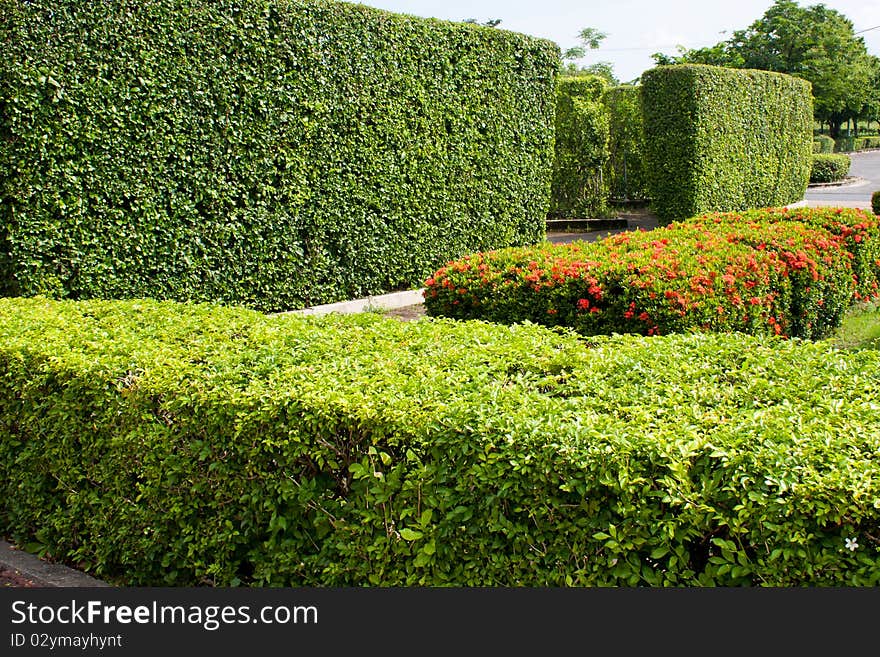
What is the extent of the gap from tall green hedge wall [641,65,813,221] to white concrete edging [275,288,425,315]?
8.71 meters

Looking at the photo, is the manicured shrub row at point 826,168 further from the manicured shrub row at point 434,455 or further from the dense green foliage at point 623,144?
the manicured shrub row at point 434,455

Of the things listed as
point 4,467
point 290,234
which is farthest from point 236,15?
point 4,467

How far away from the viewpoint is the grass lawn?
9.00m

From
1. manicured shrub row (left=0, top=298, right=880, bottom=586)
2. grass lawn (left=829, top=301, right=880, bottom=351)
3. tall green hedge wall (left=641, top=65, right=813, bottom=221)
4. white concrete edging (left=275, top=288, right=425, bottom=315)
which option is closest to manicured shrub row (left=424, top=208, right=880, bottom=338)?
grass lawn (left=829, top=301, right=880, bottom=351)

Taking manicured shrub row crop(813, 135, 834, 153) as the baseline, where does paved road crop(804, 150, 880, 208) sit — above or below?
below

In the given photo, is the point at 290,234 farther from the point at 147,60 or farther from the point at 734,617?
the point at 734,617

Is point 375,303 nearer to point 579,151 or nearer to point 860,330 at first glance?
point 860,330

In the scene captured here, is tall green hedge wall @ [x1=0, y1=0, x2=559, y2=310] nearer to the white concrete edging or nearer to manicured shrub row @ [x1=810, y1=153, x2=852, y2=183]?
the white concrete edging

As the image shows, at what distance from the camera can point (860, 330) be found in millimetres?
9719

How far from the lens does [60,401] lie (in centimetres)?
434

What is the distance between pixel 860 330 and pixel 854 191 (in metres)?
30.0

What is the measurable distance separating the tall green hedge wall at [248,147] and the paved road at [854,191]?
764 inches

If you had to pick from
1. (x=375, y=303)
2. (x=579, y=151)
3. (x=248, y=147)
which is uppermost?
(x=579, y=151)

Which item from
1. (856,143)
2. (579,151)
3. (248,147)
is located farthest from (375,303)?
(856,143)
